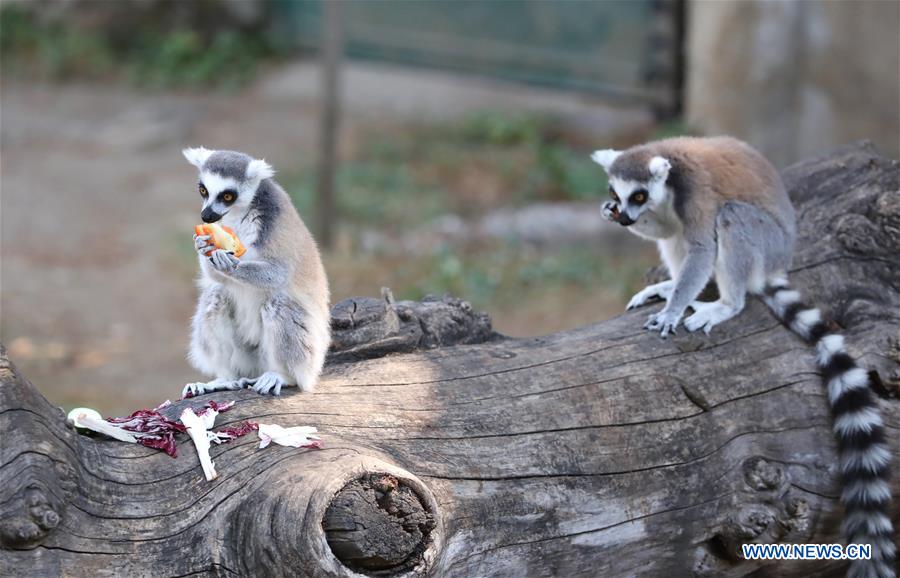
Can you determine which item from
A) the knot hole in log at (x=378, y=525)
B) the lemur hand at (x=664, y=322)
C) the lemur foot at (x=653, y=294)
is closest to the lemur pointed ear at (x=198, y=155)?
the knot hole in log at (x=378, y=525)

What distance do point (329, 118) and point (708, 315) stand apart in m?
5.98

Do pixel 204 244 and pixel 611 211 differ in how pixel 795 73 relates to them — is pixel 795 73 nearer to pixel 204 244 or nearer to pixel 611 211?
pixel 611 211

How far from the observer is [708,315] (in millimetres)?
4551

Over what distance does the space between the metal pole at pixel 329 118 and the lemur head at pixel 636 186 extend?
5021mm

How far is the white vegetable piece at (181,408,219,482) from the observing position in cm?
330

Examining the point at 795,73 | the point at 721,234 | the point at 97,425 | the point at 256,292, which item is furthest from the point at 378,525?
the point at 795,73

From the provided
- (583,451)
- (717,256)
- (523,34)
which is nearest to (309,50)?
(523,34)

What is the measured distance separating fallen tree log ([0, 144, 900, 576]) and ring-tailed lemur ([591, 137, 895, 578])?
0.30ft

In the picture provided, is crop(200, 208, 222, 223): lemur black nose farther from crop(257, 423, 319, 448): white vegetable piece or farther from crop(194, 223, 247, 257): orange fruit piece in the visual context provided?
crop(257, 423, 319, 448): white vegetable piece

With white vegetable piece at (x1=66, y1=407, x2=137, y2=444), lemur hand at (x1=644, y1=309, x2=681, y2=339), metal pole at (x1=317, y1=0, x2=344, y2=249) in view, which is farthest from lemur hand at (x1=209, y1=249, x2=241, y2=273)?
metal pole at (x1=317, y1=0, x2=344, y2=249)

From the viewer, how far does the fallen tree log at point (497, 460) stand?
312cm

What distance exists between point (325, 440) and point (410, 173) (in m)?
7.81

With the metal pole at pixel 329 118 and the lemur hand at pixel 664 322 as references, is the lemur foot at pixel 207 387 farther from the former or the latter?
the metal pole at pixel 329 118

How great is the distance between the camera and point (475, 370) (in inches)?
160
